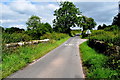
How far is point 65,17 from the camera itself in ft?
212

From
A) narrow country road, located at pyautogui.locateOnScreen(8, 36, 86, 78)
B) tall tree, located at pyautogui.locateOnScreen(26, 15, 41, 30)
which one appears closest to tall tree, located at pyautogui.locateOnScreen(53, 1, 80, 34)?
tall tree, located at pyautogui.locateOnScreen(26, 15, 41, 30)

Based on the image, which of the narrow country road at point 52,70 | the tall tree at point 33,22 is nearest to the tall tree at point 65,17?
the tall tree at point 33,22

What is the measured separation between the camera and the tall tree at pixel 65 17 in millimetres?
64938

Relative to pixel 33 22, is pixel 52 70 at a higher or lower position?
lower

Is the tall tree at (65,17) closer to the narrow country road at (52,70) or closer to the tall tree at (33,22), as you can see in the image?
the tall tree at (33,22)

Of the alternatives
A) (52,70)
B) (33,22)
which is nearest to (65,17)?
(33,22)

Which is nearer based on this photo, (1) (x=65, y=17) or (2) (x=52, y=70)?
(2) (x=52, y=70)

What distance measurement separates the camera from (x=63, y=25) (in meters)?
66.0

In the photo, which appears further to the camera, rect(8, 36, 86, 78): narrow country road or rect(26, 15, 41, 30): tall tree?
rect(26, 15, 41, 30): tall tree

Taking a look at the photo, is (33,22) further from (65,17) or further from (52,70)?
(52,70)

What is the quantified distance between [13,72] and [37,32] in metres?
51.8

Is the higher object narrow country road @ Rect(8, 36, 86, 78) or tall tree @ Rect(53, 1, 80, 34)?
tall tree @ Rect(53, 1, 80, 34)

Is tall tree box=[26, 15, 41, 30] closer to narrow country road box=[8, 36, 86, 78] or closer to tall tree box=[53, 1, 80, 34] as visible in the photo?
tall tree box=[53, 1, 80, 34]

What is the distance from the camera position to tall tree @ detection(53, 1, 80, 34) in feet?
213
